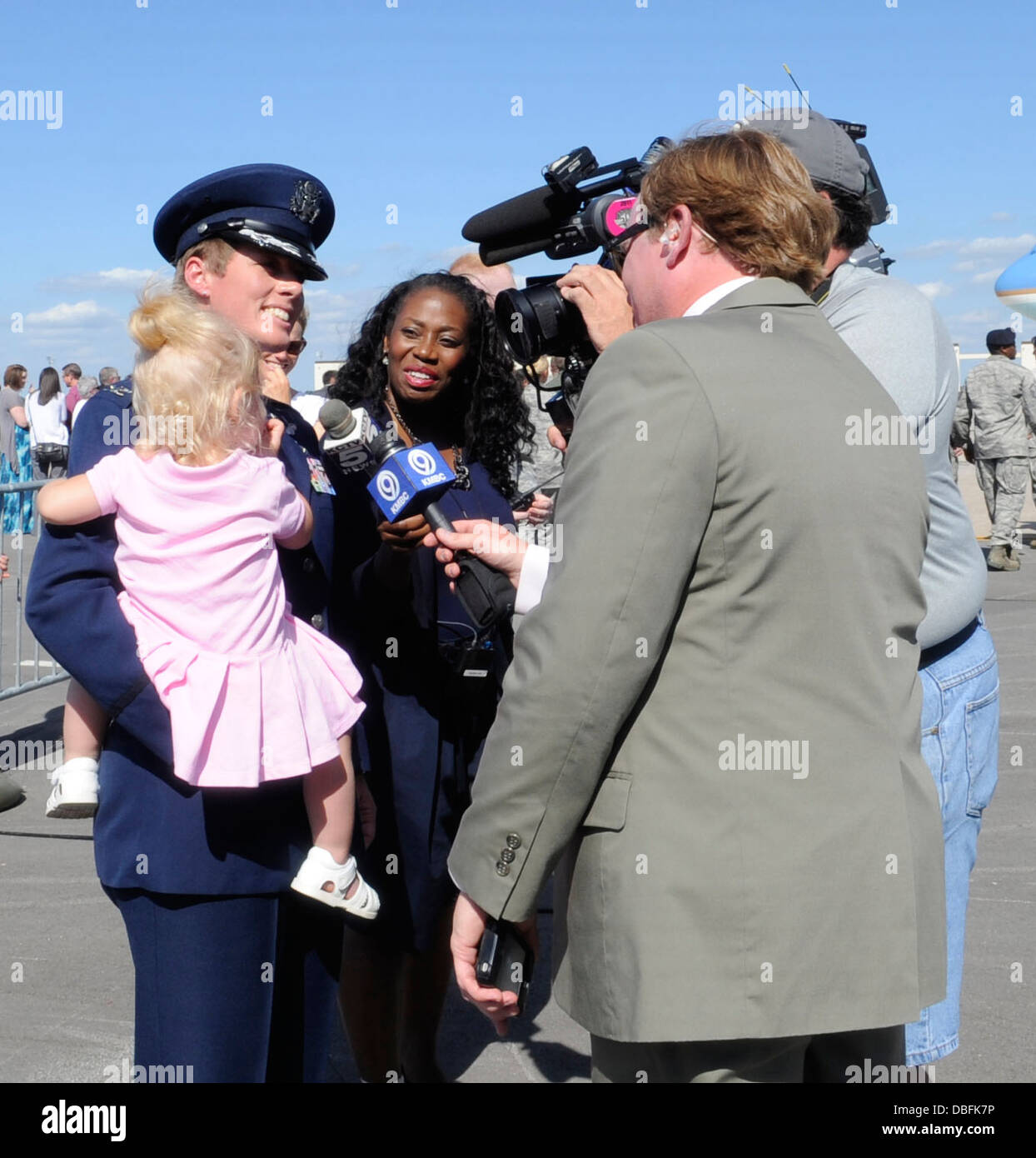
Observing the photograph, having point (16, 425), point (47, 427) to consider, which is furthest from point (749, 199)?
point (16, 425)

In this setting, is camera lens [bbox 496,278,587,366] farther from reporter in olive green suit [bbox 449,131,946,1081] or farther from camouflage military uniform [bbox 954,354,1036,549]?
camouflage military uniform [bbox 954,354,1036,549]

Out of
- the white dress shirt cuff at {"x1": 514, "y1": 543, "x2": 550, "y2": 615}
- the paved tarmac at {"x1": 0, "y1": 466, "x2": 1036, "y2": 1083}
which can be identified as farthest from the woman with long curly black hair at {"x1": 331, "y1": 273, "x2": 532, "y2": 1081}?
the white dress shirt cuff at {"x1": 514, "y1": 543, "x2": 550, "y2": 615}

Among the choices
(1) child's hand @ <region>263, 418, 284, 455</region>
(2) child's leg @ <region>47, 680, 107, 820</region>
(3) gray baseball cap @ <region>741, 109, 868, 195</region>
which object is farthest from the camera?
(3) gray baseball cap @ <region>741, 109, 868, 195</region>

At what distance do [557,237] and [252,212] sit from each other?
68 cm

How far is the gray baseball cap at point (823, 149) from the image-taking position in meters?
2.46

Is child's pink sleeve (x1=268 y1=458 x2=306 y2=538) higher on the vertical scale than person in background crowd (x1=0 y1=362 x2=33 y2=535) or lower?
lower

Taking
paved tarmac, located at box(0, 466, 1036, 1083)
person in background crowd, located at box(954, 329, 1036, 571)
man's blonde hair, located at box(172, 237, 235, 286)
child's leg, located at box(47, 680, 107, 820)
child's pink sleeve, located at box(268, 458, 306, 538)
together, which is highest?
person in background crowd, located at box(954, 329, 1036, 571)

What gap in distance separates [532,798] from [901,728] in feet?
1.75

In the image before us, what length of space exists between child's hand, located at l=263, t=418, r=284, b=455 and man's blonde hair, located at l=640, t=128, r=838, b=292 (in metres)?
0.77

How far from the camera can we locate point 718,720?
1777mm

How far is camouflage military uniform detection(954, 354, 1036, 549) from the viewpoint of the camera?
512 inches

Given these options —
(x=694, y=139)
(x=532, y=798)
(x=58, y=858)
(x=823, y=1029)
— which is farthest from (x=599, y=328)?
(x=58, y=858)

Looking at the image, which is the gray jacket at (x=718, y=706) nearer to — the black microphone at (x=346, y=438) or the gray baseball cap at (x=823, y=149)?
the gray baseball cap at (x=823, y=149)

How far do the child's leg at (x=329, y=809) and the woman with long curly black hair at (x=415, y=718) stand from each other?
2.33ft
